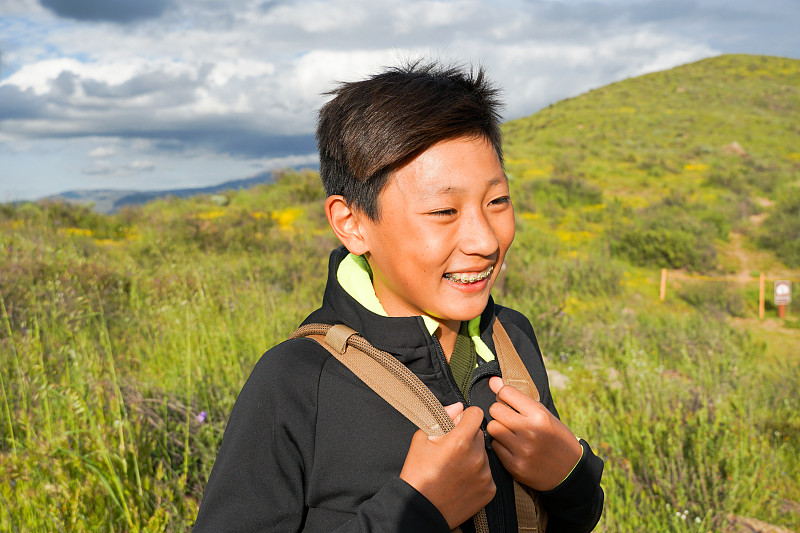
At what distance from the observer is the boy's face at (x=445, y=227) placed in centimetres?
107

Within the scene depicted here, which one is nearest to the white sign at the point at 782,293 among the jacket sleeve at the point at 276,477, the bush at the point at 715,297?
the bush at the point at 715,297

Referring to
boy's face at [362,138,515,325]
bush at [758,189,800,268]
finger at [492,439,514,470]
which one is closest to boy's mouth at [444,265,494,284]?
boy's face at [362,138,515,325]

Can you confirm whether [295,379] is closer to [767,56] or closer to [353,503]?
[353,503]

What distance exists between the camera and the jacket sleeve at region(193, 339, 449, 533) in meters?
0.88

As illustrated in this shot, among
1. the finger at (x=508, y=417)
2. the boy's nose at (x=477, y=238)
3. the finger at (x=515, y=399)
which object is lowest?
the finger at (x=508, y=417)

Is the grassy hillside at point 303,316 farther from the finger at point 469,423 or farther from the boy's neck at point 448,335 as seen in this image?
the finger at point 469,423

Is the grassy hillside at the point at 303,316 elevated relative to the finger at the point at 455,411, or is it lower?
lower

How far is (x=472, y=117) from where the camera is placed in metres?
1.11

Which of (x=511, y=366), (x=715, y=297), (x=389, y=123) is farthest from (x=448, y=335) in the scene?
(x=715, y=297)

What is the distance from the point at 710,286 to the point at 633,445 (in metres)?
9.51

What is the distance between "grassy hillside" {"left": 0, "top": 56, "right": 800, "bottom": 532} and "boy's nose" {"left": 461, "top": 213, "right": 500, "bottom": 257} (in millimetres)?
1422

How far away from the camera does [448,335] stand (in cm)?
126

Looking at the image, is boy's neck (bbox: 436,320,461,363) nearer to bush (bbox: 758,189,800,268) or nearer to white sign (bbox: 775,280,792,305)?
white sign (bbox: 775,280,792,305)

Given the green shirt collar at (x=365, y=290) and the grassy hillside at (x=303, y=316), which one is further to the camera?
the grassy hillside at (x=303, y=316)
